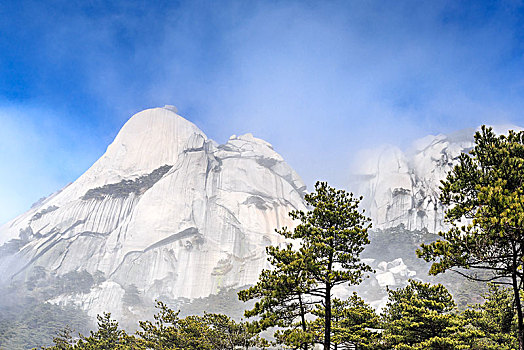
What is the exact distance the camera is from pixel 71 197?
99000 mm

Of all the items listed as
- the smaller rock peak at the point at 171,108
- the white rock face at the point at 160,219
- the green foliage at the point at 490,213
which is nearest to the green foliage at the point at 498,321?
the green foliage at the point at 490,213

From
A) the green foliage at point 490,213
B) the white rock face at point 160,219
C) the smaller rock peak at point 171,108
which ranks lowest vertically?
the green foliage at point 490,213

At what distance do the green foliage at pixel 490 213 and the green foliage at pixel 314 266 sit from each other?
3837mm

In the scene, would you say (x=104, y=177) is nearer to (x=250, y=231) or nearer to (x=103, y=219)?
(x=103, y=219)

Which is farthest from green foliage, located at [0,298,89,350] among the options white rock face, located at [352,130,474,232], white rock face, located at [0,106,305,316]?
white rock face, located at [352,130,474,232]

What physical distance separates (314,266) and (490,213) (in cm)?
632

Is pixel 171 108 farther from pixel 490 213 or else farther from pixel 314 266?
pixel 490 213

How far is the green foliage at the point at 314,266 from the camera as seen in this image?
13008 millimetres

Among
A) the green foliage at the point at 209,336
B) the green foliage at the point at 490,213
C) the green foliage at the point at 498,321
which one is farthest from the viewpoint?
the green foliage at the point at 209,336

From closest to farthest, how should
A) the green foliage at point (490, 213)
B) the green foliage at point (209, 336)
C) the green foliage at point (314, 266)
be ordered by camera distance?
the green foliage at point (490, 213) < the green foliage at point (314, 266) < the green foliage at point (209, 336)

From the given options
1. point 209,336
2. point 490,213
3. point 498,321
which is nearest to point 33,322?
point 209,336

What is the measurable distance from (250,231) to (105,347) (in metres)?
62.4

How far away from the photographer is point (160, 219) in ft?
284

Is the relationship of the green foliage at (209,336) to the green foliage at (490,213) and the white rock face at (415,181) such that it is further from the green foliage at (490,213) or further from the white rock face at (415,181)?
the white rock face at (415,181)
